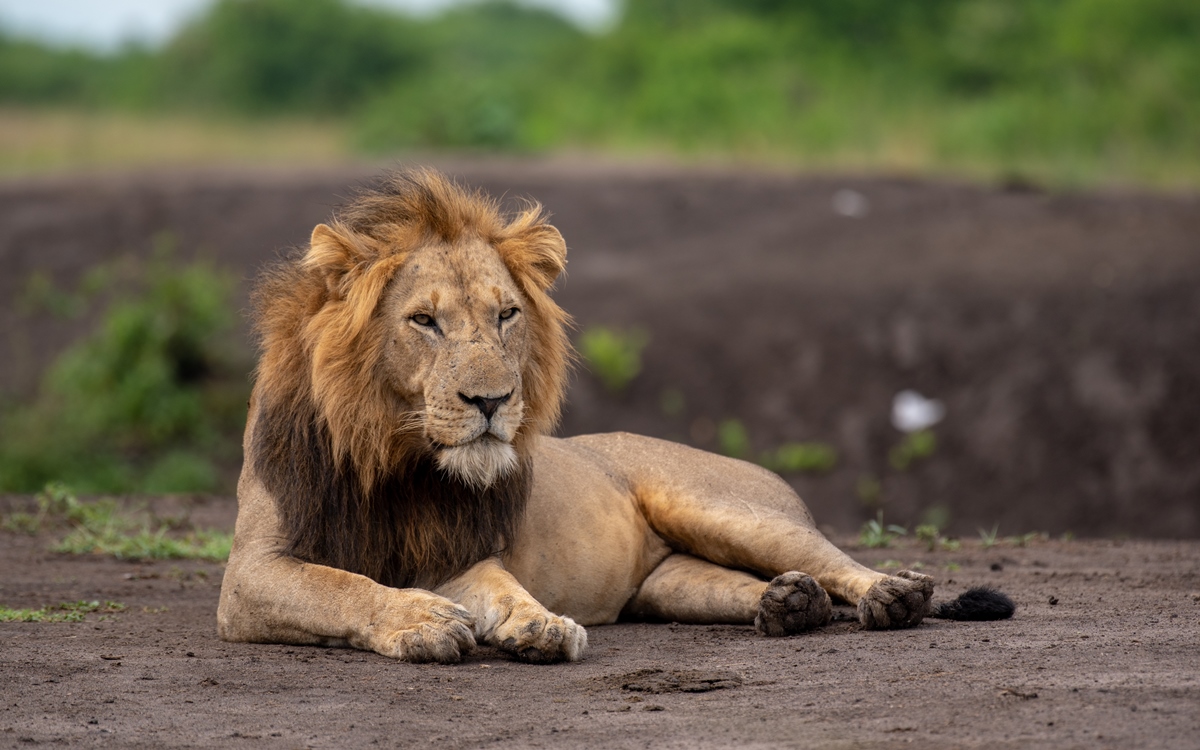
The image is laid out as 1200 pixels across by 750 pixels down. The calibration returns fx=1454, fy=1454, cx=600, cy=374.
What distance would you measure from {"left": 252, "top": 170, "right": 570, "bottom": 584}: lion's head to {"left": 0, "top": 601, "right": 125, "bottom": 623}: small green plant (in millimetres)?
1023

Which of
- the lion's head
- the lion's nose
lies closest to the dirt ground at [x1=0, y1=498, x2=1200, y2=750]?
the lion's head

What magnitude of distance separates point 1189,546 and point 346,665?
4789mm

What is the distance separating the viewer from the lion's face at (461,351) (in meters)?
4.41

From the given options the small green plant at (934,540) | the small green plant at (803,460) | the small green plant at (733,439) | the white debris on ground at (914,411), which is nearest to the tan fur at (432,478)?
the small green plant at (934,540)

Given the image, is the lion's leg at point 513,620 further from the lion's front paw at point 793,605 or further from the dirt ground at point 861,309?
the dirt ground at point 861,309

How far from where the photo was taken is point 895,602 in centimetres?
465

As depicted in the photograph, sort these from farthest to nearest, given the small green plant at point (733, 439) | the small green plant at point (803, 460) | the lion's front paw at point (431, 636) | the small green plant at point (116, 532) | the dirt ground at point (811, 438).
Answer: the small green plant at point (733, 439) < the small green plant at point (803, 460) < the small green plant at point (116, 532) < the lion's front paw at point (431, 636) < the dirt ground at point (811, 438)

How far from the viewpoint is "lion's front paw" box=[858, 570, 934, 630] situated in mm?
4652

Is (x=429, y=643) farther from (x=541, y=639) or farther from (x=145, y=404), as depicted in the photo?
(x=145, y=404)

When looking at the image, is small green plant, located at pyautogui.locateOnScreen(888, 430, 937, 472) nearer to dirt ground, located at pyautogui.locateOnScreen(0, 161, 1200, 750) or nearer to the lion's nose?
dirt ground, located at pyautogui.locateOnScreen(0, 161, 1200, 750)

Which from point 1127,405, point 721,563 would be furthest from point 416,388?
point 1127,405

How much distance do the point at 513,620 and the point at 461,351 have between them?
0.84 m

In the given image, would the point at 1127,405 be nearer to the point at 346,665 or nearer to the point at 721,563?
the point at 721,563

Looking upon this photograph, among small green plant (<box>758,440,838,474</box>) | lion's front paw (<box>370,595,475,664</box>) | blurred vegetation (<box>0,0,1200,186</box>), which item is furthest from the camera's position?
blurred vegetation (<box>0,0,1200,186</box>)
